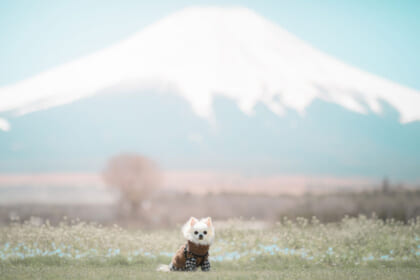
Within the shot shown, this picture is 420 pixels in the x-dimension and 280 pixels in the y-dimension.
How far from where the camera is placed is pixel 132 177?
70.5 ft

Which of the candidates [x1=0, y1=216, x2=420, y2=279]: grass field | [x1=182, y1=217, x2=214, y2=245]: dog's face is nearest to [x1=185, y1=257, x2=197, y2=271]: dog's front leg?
[x1=0, y1=216, x2=420, y2=279]: grass field

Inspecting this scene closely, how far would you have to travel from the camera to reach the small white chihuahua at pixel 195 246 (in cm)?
988

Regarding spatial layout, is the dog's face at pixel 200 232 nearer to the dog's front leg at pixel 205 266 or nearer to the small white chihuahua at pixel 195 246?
the small white chihuahua at pixel 195 246

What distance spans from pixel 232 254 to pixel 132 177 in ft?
32.4

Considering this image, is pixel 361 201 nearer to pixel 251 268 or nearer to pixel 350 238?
pixel 350 238

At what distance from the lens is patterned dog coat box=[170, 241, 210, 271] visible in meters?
10.1

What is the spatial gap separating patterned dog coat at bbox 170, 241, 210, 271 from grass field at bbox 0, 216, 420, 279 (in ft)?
1.18

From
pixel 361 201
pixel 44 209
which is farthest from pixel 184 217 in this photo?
pixel 361 201

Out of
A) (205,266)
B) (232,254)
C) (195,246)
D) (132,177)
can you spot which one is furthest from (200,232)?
(132,177)

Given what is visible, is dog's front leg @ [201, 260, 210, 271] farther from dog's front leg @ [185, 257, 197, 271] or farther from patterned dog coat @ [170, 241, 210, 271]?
dog's front leg @ [185, 257, 197, 271]

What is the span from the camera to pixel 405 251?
42.6 feet

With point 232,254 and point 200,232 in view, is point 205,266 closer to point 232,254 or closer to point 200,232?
point 200,232

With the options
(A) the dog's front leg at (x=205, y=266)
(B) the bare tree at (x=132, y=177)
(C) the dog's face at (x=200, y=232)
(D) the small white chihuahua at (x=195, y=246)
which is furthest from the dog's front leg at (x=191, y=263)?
(B) the bare tree at (x=132, y=177)

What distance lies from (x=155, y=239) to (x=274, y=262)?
329 centimetres
